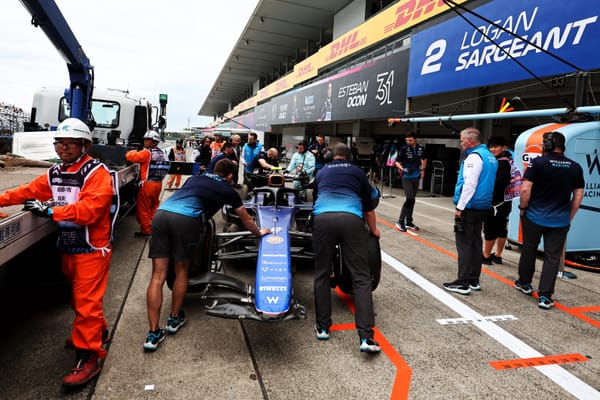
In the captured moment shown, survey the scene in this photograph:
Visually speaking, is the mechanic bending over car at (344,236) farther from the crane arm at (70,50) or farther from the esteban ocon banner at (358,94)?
the esteban ocon banner at (358,94)

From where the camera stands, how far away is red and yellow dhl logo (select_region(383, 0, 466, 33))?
10.0 m

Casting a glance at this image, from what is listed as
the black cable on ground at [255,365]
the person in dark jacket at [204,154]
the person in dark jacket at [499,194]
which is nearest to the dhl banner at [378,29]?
the person in dark jacket at [499,194]

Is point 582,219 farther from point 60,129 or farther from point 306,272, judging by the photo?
point 60,129

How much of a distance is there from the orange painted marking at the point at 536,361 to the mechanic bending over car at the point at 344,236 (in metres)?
0.97

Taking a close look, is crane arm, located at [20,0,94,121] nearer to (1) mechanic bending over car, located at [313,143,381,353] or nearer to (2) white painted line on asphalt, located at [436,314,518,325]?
(1) mechanic bending over car, located at [313,143,381,353]

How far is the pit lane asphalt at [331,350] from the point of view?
2635 millimetres

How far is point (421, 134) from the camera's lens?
1567cm

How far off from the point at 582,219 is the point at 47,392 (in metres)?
6.69

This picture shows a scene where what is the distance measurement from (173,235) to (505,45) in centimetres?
739

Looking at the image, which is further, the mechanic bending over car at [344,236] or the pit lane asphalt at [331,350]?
the mechanic bending over car at [344,236]

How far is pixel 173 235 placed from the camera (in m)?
3.13

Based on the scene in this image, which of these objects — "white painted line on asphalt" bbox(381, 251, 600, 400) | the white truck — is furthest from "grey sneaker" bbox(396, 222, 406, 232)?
the white truck

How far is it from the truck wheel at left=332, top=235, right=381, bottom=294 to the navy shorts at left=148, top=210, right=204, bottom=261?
1422 mm

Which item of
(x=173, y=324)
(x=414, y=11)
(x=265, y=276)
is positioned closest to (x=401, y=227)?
(x=265, y=276)
